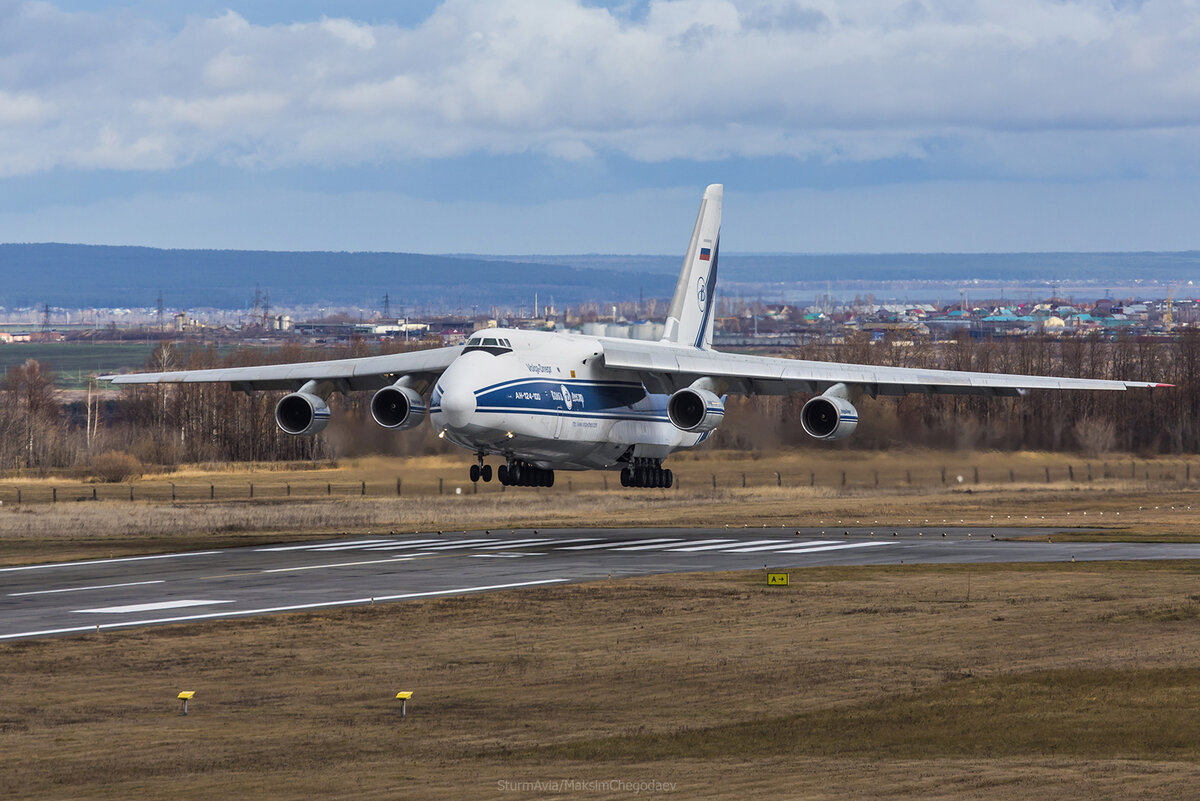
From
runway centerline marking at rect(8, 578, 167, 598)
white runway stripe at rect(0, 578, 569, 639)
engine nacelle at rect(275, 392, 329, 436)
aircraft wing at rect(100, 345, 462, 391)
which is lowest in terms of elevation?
runway centerline marking at rect(8, 578, 167, 598)

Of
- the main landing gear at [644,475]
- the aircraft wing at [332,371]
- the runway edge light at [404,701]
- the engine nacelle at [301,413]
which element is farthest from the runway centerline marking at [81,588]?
the main landing gear at [644,475]

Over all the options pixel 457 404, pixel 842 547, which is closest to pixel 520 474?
pixel 457 404

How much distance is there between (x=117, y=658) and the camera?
24.3m

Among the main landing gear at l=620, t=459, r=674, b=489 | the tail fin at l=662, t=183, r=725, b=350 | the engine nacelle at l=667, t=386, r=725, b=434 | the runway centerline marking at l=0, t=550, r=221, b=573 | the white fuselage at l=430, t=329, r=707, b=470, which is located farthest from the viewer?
the tail fin at l=662, t=183, r=725, b=350

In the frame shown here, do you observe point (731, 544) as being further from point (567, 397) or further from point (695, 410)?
point (567, 397)

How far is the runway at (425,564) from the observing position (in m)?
30.7

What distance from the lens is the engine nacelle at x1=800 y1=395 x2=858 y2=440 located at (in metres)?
45.2

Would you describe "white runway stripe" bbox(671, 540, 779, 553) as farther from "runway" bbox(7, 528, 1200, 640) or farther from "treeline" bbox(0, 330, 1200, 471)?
"treeline" bbox(0, 330, 1200, 471)

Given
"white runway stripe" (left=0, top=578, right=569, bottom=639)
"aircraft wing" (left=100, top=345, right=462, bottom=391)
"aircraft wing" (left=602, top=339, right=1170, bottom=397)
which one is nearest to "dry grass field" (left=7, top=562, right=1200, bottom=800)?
"white runway stripe" (left=0, top=578, right=569, bottom=639)

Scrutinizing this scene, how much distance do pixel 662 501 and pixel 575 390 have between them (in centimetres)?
1949

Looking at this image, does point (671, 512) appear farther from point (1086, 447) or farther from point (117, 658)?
point (117, 658)

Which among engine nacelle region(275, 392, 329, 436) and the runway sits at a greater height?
engine nacelle region(275, 392, 329, 436)

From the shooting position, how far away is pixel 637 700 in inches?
825

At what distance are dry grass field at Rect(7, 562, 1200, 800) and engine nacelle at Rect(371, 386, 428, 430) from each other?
14.5m
